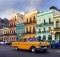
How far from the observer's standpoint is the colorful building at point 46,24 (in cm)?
5479

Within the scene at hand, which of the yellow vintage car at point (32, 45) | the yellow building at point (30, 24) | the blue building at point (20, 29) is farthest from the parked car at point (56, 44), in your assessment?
the blue building at point (20, 29)

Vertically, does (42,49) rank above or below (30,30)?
below

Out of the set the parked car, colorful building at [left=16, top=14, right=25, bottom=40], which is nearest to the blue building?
colorful building at [left=16, top=14, right=25, bottom=40]

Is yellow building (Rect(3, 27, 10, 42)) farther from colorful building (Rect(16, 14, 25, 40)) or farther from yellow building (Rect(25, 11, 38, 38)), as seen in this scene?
yellow building (Rect(25, 11, 38, 38))

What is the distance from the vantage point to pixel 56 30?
169ft

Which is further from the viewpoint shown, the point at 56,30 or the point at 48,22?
the point at 48,22

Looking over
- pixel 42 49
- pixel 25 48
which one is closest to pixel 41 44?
pixel 42 49

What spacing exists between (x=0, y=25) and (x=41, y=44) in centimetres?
7431

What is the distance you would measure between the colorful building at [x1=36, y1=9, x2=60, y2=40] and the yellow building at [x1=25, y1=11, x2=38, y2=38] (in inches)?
92.5

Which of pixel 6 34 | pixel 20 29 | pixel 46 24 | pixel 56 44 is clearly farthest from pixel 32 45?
pixel 6 34

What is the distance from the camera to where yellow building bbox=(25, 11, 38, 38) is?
208ft

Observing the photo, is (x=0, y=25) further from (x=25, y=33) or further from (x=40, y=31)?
(x=40, y=31)

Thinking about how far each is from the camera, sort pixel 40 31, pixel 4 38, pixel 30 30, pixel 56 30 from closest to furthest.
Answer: pixel 56 30
pixel 40 31
pixel 30 30
pixel 4 38

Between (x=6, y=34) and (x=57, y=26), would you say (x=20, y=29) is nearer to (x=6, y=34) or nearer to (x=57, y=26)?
(x=6, y=34)
